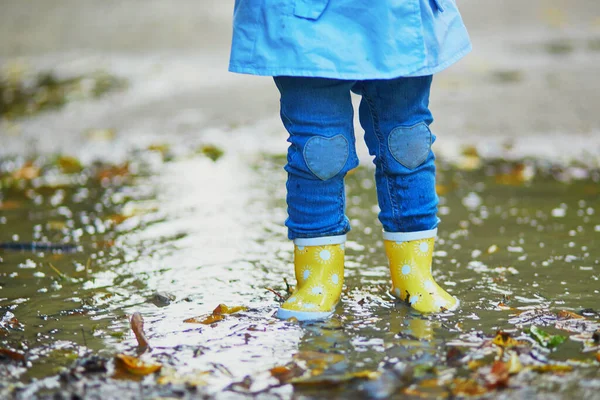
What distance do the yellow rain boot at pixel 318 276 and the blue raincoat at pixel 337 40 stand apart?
466mm

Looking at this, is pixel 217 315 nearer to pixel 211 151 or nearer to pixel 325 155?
pixel 325 155

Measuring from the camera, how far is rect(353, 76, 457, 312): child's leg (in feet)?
6.65

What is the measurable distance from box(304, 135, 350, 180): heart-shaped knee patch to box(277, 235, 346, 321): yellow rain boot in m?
0.18

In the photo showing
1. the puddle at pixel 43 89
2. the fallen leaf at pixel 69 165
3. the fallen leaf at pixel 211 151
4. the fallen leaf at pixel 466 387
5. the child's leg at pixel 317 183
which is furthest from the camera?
the puddle at pixel 43 89

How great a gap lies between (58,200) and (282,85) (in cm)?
193

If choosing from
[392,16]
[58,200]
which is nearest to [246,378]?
[392,16]

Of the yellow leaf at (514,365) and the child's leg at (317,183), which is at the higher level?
the child's leg at (317,183)

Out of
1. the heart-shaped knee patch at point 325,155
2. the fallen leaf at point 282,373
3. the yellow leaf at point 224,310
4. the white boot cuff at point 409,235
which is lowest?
the fallen leaf at point 282,373

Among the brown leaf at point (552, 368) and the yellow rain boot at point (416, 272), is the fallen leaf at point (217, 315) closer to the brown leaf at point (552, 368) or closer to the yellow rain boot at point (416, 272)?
the yellow rain boot at point (416, 272)

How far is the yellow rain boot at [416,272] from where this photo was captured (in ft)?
6.68

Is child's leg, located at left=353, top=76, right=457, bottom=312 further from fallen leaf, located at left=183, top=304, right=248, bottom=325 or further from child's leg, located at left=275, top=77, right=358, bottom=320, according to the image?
fallen leaf, located at left=183, top=304, right=248, bottom=325

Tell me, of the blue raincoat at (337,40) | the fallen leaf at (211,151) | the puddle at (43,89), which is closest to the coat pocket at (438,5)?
the blue raincoat at (337,40)

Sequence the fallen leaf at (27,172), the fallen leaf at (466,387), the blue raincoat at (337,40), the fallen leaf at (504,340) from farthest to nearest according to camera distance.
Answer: the fallen leaf at (27,172) → the blue raincoat at (337,40) → the fallen leaf at (504,340) → the fallen leaf at (466,387)

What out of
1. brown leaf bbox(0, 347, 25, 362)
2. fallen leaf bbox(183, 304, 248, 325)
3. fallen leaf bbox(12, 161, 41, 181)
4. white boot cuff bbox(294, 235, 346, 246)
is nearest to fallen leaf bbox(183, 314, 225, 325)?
fallen leaf bbox(183, 304, 248, 325)
